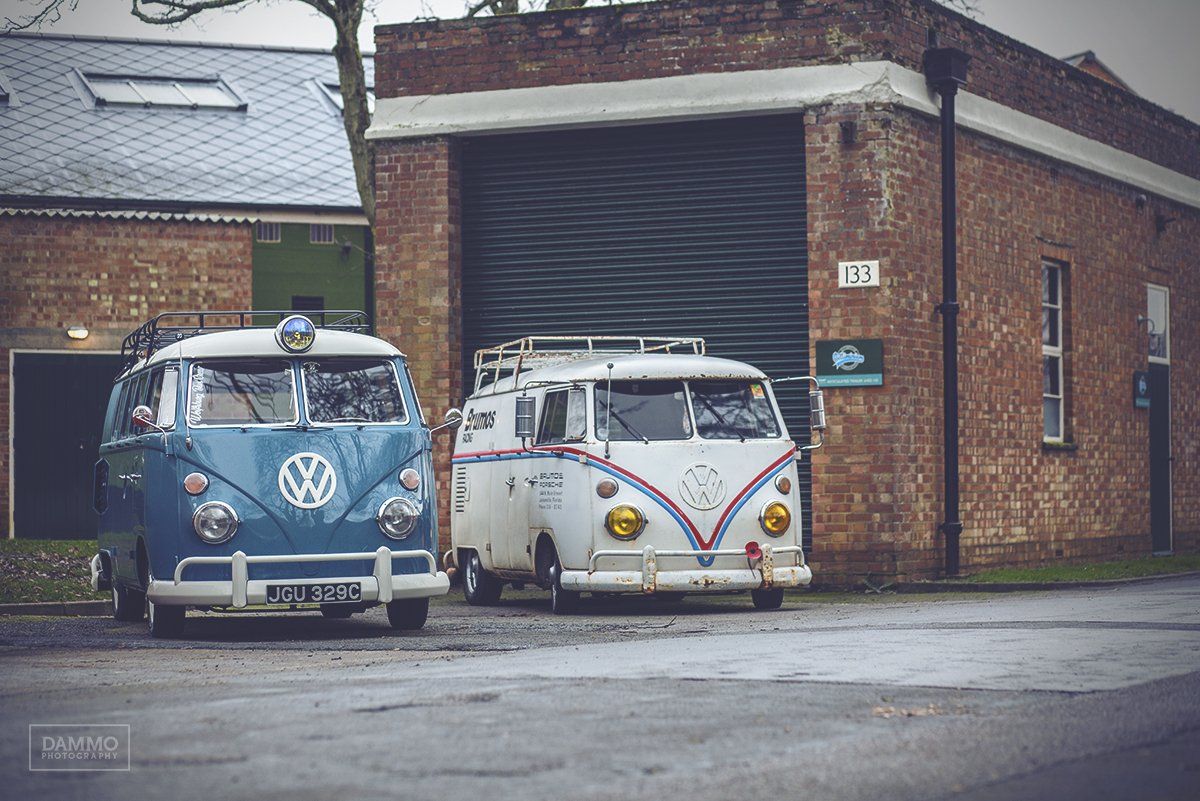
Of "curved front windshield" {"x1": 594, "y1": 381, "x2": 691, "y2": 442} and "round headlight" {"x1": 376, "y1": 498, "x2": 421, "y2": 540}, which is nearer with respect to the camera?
"round headlight" {"x1": 376, "y1": 498, "x2": 421, "y2": 540}

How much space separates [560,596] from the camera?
52.2 feet

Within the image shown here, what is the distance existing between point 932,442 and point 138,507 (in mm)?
9172

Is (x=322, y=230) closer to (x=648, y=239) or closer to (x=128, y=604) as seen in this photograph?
(x=648, y=239)

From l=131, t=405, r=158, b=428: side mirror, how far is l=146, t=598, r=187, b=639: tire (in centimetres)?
138

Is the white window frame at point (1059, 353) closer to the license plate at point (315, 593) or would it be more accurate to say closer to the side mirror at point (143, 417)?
the license plate at point (315, 593)

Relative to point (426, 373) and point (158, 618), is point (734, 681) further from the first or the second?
point (426, 373)

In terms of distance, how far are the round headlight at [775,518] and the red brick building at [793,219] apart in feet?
10.8

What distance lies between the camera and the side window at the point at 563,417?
1576 centimetres

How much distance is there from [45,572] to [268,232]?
12598 mm

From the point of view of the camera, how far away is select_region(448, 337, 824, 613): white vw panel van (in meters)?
15.4


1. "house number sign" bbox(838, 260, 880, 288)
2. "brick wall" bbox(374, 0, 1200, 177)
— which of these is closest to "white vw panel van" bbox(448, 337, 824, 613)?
"house number sign" bbox(838, 260, 880, 288)

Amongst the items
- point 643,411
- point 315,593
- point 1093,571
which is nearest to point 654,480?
point 643,411

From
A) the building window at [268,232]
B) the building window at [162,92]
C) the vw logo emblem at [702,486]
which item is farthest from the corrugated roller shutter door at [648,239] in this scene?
the building window at [162,92]

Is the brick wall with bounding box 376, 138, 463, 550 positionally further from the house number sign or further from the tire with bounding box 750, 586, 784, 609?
the tire with bounding box 750, 586, 784, 609
